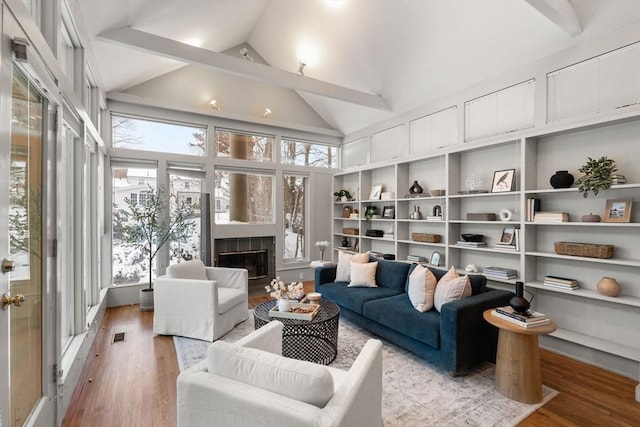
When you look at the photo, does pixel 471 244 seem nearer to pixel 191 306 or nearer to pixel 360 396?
pixel 360 396

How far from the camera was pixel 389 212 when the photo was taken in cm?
533

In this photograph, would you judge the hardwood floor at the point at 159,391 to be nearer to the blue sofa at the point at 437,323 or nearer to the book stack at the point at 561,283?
the blue sofa at the point at 437,323

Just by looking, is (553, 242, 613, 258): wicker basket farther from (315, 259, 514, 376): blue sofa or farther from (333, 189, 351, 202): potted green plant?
(333, 189, 351, 202): potted green plant

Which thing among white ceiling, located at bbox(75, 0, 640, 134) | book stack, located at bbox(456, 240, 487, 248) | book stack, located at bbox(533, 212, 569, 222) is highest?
white ceiling, located at bbox(75, 0, 640, 134)

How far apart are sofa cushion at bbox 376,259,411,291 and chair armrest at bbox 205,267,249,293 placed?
169 centimetres

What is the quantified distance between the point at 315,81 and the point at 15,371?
4.27 metres

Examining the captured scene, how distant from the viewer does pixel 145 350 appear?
10.3 ft

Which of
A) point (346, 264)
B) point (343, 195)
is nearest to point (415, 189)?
point (346, 264)

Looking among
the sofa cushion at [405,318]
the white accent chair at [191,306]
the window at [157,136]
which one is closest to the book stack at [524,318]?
the sofa cushion at [405,318]

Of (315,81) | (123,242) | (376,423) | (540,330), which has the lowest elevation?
(376,423)

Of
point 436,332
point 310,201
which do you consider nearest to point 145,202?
point 310,201

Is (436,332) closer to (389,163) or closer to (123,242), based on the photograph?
(389,163)

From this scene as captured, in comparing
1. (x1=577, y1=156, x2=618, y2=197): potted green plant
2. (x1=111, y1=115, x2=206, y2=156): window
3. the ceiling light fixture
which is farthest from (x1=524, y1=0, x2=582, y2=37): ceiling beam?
(x1=111, y1=115, x2=206, y2=156): window

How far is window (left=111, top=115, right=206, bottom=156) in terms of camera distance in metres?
4.64
